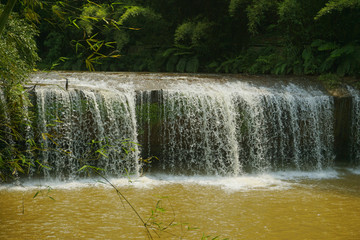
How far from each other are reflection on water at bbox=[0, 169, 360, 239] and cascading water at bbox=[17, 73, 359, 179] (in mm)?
720

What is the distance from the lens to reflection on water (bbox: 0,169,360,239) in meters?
5.10

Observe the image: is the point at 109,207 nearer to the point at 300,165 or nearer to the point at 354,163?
the point at 300,165

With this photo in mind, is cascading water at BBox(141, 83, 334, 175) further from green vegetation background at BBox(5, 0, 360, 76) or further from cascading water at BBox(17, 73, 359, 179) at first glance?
green vegetation background at BBox(5, 0, 360, 76)

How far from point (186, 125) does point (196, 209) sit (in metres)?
2.99

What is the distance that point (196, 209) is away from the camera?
6008 millimetres

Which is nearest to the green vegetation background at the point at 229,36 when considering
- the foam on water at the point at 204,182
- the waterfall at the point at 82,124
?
the waterfall at the point at 82,124

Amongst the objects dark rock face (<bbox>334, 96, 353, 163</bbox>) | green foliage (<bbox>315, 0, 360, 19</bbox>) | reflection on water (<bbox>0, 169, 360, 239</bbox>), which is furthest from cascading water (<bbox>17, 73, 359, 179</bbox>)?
green foliage (<bbox>315, 0, 360, 19</bbox>)

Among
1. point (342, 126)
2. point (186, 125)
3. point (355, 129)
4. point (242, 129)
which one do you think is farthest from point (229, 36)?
point (186, 125)

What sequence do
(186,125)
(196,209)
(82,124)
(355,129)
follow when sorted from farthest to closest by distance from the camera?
(355,129) → (186,125) → (82,124) → (196,209)

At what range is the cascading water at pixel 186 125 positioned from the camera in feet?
26.4

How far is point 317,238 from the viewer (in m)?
5.05

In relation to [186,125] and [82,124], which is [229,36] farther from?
[82,124]

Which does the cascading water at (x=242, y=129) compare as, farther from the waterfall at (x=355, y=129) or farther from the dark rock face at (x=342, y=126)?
the waterfall at (x=355, y=129)

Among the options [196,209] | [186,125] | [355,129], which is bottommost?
[196,209]
